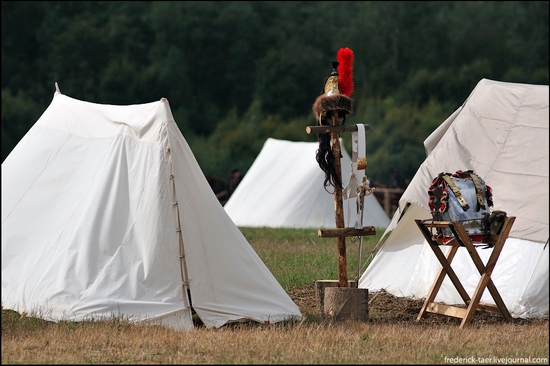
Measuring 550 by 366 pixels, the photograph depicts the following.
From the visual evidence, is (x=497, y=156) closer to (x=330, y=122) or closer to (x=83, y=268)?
(x=330, y=122)

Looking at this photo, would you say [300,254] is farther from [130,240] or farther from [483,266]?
[130,240]

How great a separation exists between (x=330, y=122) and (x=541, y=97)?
178 cm

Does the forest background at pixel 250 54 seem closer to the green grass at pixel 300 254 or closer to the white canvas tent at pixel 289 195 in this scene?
the white canvas tent at pixel 289 195

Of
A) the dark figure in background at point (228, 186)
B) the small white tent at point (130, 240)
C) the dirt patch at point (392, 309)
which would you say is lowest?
the dark figure in background at point (228, 186)

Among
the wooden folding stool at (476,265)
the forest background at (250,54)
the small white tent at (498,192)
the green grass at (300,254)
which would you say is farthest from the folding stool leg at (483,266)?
the forest background at (250,54)

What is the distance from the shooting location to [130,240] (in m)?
5.86

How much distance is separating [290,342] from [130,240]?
4.49 feet

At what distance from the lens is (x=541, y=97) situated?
686cm

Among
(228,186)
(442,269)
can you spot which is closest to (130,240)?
(442,269)

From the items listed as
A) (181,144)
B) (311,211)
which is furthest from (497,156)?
(311,211)

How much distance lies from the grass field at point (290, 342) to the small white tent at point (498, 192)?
1.36 feet

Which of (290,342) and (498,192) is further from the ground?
(498,192)

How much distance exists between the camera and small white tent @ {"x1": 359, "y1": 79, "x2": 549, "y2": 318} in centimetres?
646

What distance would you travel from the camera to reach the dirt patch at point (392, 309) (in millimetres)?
6359
